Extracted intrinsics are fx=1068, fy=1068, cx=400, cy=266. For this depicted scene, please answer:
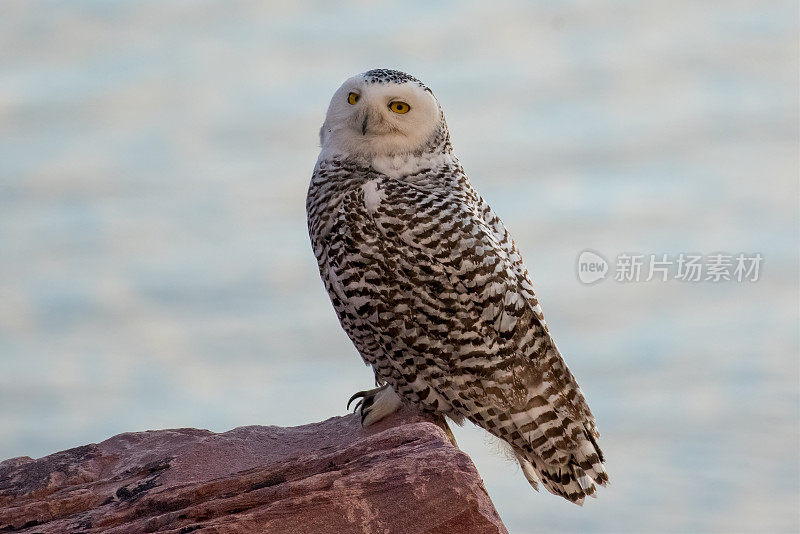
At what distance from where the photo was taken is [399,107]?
154 inches

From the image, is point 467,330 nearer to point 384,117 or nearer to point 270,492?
point 384,117

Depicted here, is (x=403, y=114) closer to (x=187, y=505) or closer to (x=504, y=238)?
(x=504, y=238)

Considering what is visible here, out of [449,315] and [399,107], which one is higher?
[399,107]

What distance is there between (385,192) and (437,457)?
1255 millimetres

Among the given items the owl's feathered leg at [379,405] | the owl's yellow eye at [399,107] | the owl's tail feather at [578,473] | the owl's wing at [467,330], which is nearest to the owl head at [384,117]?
the owl's yellow eye at [399,107]

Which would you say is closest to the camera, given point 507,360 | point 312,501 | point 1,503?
point 312,501

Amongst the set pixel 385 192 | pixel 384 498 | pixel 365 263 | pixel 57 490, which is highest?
A: pixel 385 192

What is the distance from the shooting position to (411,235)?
3717 mm

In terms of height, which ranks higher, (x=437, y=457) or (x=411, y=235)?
(x=411, y=235)

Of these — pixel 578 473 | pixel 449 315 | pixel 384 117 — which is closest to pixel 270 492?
pixel 449 315

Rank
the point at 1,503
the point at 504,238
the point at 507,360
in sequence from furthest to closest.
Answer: the point at 504,238 < the point at 507,360 < the point at 1,503

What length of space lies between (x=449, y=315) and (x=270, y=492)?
3.57ft

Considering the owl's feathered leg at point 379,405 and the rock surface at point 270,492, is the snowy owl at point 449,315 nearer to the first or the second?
the owl's feathered leg at point 379,405

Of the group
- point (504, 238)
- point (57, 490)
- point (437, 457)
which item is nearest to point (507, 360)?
point (504, 238)
